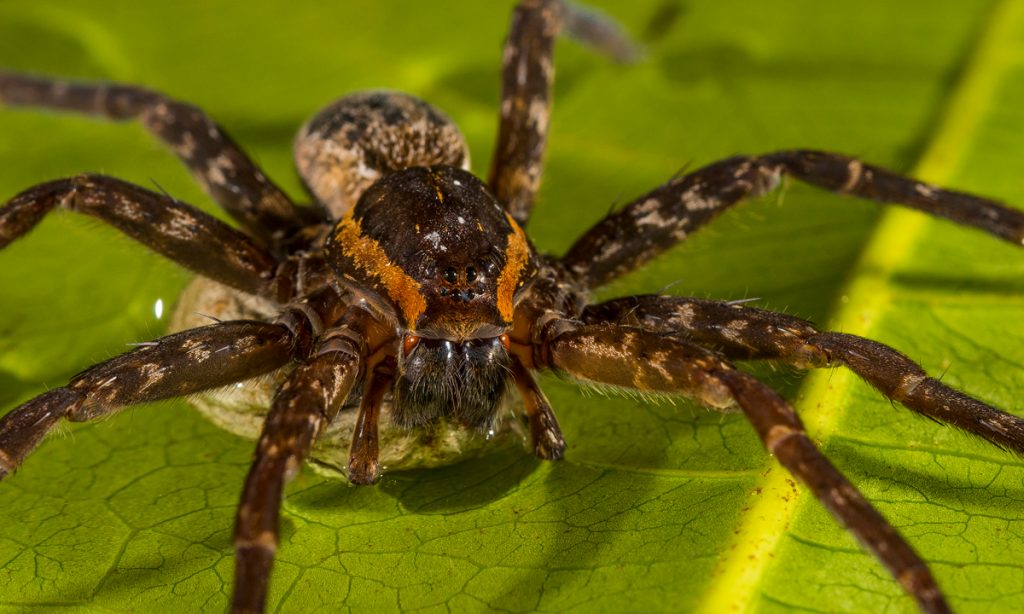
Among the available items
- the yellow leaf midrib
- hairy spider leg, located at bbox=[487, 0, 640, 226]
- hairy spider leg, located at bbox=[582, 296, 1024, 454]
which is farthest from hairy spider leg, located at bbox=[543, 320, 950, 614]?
hairy spider leg, located at bbox=[487, 0, 640, 226]

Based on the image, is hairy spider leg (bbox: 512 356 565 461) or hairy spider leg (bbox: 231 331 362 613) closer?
hairy spider leg (bbox: 231 331 362 613)

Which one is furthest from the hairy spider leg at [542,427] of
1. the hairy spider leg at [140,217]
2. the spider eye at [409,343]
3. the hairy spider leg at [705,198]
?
the hairy spider leg at [140,217]

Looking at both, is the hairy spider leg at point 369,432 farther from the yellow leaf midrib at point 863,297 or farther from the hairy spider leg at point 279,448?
the yellow leaf midrib at point 863,297

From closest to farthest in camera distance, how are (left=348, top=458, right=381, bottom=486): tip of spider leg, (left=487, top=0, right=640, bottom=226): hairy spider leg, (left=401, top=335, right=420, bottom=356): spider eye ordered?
1. (left=348, top=458, right=381, bottom=486): tip of spider leg
2. (left=401, top=335, right=420, bottom=356): spider eye
3. (left=487, top=0, right=640, bottom=226): hairy spider leg

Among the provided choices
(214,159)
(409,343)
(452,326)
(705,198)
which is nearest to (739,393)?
(452,326)

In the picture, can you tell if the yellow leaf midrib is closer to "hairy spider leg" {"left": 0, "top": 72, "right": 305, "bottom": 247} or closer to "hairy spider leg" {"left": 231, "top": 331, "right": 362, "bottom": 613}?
"hairy spider leg" {"left": 231, "top": 331, "right": 362, "bottom": 613}

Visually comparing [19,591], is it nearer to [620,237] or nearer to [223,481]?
[223,481]

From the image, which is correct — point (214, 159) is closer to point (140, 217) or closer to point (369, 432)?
point (140, 217)
